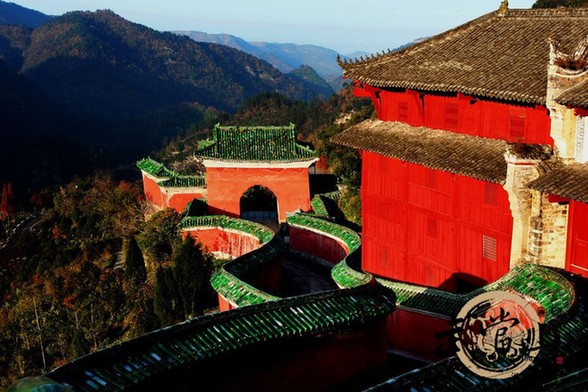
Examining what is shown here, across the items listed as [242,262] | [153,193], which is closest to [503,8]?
[242,262]

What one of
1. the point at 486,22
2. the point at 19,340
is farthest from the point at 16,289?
the point at 486,22

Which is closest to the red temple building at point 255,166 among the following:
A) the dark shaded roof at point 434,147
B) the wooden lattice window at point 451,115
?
the dark shaded roof at point 434,147

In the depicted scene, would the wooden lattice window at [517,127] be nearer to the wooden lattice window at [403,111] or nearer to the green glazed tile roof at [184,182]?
the wooden lattice window at [403,111]

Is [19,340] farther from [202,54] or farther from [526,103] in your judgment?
[202,54]

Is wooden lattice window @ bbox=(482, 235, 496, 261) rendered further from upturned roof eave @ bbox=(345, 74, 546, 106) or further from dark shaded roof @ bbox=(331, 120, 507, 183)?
upturned roof eave @ bbox=(345, 74, 546, 106)

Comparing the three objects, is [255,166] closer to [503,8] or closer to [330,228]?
[330,228]

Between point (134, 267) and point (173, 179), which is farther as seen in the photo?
point (173, 179)
